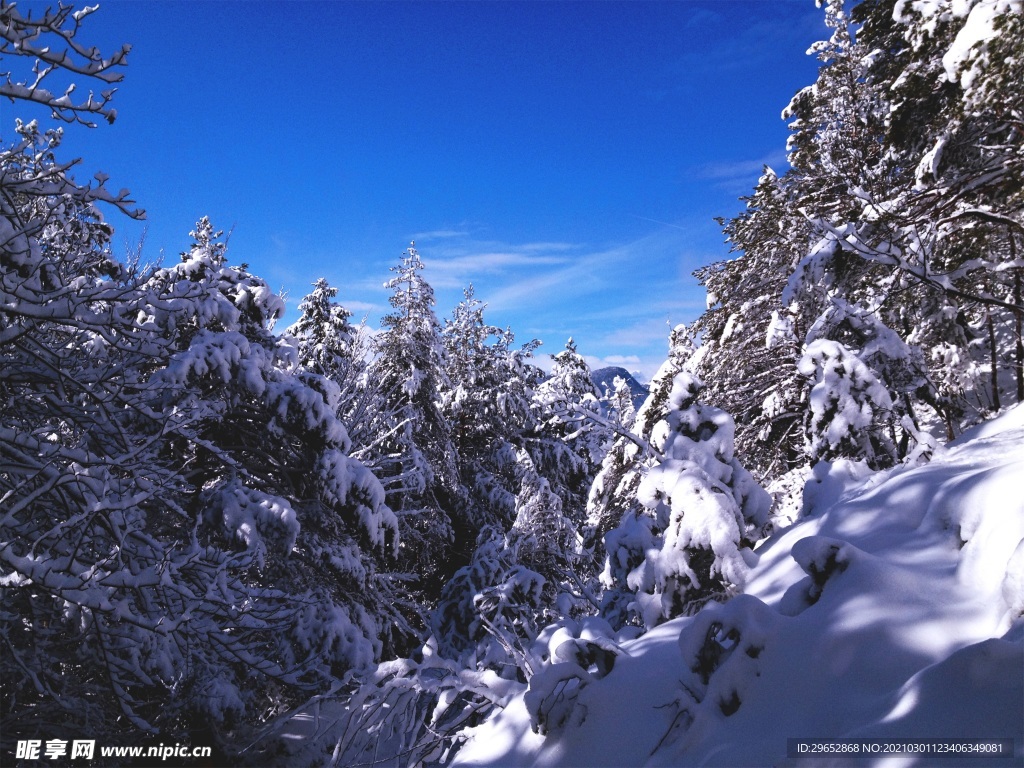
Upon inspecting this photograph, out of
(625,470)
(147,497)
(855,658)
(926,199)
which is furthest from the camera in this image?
(625,470)

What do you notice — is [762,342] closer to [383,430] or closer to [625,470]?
[625,470]

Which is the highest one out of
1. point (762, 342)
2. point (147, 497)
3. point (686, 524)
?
point (762, 342)

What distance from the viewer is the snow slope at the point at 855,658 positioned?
6.07 ft

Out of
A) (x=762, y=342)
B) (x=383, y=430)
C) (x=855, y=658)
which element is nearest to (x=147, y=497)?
(x=855, y=658)

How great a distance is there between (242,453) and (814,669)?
789cm

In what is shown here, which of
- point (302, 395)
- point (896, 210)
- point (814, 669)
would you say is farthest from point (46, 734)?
point (896, 210)

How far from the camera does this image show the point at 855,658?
7.59 ft

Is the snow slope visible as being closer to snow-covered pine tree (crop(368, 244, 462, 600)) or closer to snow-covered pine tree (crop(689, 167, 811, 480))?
snow-covered pine tree (crop(689, 167, 811, 480))

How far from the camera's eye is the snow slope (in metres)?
1.85

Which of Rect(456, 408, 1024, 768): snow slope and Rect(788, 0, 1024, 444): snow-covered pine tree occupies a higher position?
Rect(788, 0, 1024, 444): snow-covered pine tree

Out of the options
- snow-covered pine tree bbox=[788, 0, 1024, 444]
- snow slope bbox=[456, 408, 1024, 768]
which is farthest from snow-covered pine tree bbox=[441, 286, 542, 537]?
snow slope bbox=[456, 408, 1024, 768]

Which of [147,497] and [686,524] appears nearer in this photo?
[147,497]

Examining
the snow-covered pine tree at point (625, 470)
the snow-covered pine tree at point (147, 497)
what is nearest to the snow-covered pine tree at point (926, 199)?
the snow-covered pine tree at point (625, 470)

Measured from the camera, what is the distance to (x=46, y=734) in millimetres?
4152
